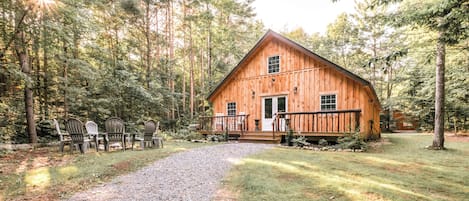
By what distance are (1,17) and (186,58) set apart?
1461cm

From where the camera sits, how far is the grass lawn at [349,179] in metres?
3.47

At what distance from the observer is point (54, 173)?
4.71m

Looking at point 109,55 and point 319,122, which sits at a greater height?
point 109,55

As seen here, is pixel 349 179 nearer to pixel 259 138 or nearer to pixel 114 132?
pixel 259 138

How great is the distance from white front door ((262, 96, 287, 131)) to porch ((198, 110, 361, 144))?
12 cm

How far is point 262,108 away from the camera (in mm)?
12430

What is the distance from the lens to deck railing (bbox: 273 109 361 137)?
9.33 meters

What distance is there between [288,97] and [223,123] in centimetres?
394

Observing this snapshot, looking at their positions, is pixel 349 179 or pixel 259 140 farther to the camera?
pixel 259 140

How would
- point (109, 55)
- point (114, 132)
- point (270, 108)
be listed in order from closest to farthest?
1. point (114, 132)
2. point (270, 108)
3. point (109, 55)

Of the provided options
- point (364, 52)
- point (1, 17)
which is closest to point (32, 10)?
point (1, 17)

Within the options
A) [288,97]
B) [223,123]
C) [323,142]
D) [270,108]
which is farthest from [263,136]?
[223,123]

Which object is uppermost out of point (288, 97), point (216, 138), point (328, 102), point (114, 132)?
point (288, 97)

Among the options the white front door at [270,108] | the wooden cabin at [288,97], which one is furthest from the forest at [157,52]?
the white front door at [270,108]
